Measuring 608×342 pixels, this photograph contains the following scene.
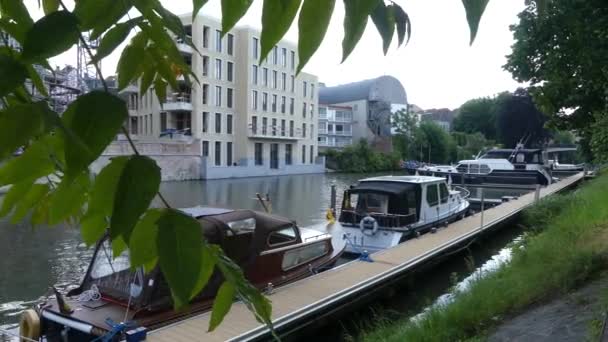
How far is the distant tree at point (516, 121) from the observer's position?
180 feet

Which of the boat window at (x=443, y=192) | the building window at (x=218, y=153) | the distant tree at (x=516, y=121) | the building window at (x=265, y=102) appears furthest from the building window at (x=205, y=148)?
the boat window at (x=443, y=192)

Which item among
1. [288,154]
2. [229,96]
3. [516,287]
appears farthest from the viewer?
[288,154]

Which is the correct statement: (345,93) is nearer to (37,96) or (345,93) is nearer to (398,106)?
(398,106)

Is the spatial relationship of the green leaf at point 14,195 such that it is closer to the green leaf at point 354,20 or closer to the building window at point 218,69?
the green leaf at point 354,20

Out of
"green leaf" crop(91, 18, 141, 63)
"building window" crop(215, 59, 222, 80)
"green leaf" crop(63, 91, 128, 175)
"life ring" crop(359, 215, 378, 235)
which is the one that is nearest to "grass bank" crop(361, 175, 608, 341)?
"life ring" crop(359, 215, 378, 235)

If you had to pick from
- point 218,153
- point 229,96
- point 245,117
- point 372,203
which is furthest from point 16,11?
point 245,117

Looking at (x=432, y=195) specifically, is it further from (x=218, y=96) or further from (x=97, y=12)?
(x=218, y=96)

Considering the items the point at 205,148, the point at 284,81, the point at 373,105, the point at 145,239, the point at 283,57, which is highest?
the point at 283,57

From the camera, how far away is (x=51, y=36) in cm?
70

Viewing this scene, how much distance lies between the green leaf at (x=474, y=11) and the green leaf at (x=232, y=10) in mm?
337

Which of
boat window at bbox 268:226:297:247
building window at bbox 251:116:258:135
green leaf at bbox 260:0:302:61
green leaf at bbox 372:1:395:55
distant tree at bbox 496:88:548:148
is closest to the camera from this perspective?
green leaf at bbox 260:0:302:61

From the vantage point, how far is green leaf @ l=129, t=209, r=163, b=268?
790 mm

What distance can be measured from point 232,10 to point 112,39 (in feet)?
0.81

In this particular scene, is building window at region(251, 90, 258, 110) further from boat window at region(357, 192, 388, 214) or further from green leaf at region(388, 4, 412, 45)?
green leaf at region(388, 4, 412, 45)
